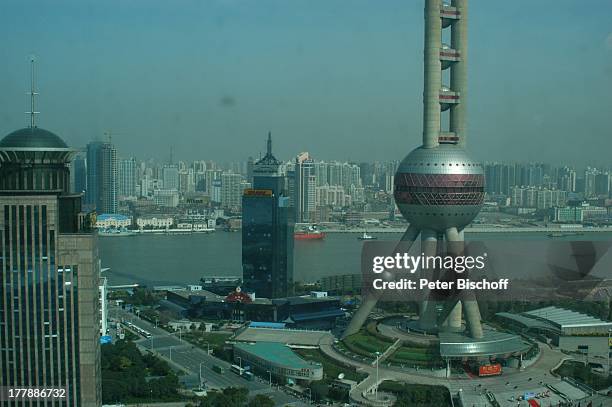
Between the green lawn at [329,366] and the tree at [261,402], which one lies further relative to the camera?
the green lawn at [329,366]

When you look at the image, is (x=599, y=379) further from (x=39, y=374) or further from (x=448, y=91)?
(x=39, y=374)

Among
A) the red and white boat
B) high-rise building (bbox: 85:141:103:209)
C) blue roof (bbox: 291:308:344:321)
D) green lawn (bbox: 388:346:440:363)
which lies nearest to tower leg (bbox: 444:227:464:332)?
green lawn (bbox: 388:346:440:363)

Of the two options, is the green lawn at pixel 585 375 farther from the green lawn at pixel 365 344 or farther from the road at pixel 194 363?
the road at pixel 194 363

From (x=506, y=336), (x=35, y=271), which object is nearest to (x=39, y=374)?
(x=35, y=271)

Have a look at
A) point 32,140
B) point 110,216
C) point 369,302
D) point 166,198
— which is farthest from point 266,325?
point 166,198

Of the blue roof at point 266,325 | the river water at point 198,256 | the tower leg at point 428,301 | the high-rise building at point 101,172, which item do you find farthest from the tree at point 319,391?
the high-rise building at point 101,172

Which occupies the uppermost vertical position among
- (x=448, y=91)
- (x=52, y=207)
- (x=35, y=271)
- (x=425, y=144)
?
(x=448, y=91)

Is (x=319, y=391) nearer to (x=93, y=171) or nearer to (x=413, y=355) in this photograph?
(x=413, y=355)
